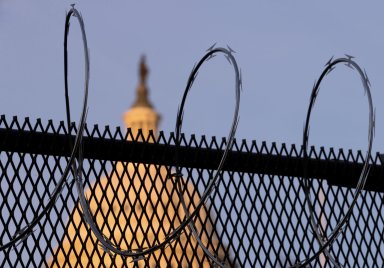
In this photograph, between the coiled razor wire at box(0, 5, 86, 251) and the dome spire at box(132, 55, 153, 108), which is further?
the dome spire at box(132, 55, 153, 108)

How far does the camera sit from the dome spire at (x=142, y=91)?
436 feet

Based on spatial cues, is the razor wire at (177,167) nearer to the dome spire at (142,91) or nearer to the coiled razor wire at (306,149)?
the coiled razor wire at (306,149)

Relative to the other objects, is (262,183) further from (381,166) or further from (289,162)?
(381,166)

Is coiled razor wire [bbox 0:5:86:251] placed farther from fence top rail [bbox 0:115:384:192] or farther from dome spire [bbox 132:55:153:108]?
dome spire [bbox 132:55:153:108]

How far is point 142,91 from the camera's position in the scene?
139000 mm

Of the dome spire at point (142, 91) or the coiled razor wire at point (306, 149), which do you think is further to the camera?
the dome spire at point (142, 91)

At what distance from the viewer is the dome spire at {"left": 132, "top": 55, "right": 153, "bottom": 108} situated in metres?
133

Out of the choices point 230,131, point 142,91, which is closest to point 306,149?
point 230,131

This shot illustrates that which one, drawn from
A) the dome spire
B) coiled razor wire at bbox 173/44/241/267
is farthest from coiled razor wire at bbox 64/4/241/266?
the dome spire

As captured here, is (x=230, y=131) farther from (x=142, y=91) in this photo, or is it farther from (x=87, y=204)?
(x=142, y=91)

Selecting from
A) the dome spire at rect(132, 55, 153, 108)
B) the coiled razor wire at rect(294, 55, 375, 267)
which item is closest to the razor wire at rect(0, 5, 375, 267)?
the coiled razor wire at rect(294, 55, 375, 267)

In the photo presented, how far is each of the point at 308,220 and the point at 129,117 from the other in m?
119

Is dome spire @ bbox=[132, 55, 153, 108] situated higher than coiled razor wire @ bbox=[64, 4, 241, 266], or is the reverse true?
dome spire @ bbox=[132, 55, 153, 108]

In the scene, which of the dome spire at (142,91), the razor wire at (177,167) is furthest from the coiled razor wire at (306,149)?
the dome spire at (142,91)
